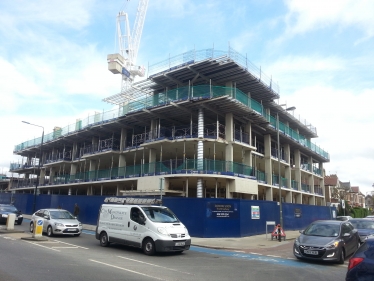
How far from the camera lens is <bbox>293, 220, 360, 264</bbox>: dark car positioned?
11.0 meters

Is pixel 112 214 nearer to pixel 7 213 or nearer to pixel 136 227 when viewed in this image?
pixel 136 227

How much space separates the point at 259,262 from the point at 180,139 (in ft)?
52.2

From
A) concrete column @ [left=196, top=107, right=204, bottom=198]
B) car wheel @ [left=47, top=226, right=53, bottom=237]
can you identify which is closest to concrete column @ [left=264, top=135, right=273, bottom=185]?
concrete column @ [left=196, top=107, right=204, bottom=198]

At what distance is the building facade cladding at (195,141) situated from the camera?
25.8m

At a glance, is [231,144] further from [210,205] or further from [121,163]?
[121,163]

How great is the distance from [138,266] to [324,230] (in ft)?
24.1

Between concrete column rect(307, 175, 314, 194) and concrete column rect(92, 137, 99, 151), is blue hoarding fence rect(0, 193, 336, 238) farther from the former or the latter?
concrete column rect(307, 175, 314, 194)

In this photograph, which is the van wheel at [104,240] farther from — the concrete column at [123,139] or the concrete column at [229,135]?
the concrete column at [123,139]

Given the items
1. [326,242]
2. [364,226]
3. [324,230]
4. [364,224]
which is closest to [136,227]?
[326,242]

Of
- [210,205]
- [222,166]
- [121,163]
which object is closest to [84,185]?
[121,163]

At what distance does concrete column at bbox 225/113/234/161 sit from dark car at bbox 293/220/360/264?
13639 millimetres

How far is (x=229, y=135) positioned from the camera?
1070 inches

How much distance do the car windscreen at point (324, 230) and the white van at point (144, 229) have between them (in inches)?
191

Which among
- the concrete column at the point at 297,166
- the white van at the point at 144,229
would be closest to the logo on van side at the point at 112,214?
the white van at the point at 144,229
